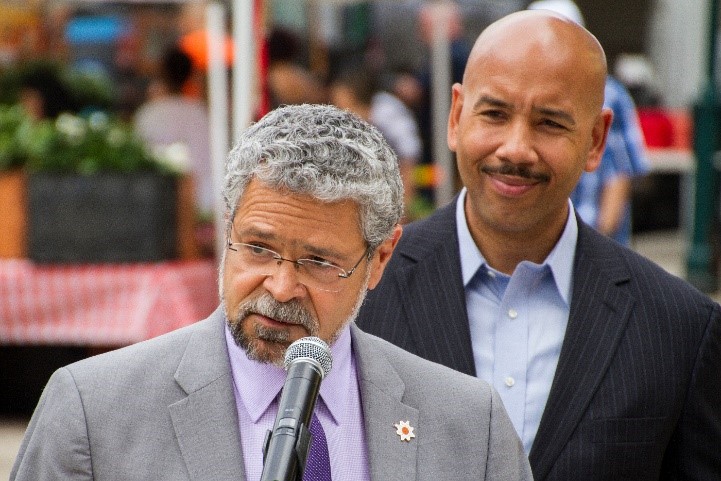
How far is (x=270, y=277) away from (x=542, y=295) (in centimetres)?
117

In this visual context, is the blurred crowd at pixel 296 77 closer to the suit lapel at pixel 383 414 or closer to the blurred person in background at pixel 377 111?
the blurred person in background at pixel 377 111

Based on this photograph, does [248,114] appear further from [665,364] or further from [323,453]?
[323,453]

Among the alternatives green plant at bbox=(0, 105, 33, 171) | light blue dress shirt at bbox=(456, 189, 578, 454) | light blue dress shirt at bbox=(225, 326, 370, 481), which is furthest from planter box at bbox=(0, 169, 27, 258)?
light blue dress shirt at bbox=(225, 326, 370, 481)

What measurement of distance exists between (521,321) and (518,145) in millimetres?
471

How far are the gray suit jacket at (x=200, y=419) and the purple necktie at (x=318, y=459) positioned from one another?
0.12 metres

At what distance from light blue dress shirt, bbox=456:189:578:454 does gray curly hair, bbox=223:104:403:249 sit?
0.77 m

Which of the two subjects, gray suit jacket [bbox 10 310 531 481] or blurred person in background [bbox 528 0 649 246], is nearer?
gray suit jacket [bbox 10 310 531 481]

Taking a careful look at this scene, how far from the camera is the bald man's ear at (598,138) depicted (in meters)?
3.56

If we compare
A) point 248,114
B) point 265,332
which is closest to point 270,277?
point 265,332

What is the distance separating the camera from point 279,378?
2.57 m

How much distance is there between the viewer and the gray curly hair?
2.54 metres

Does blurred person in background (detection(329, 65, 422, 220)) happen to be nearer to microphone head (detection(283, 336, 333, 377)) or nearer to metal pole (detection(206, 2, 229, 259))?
metal pole (detection(206, 2, 229, 259))

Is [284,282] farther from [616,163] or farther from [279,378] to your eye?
[616,163]

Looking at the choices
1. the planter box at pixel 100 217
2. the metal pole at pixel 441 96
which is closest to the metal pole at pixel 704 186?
the metal pole at pixel 441 96
